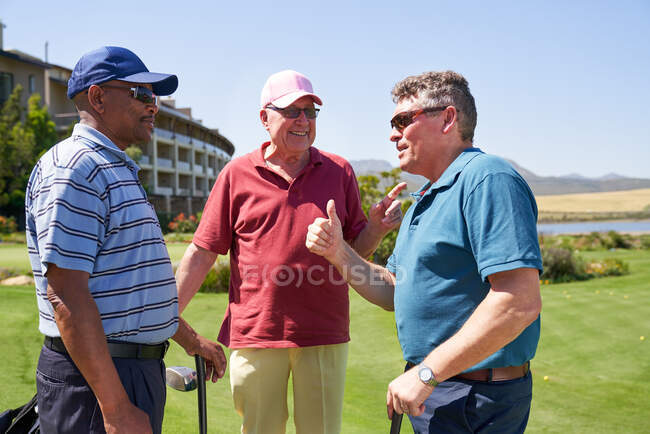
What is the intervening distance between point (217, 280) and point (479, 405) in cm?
1135

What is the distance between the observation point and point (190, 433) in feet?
14.9

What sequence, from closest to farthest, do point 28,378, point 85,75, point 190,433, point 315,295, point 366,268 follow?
point 85,75 → point 366,268 → point 315,295 → point 190,433 → point 28,378

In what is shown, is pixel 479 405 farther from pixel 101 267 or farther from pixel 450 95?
pixel 101 267

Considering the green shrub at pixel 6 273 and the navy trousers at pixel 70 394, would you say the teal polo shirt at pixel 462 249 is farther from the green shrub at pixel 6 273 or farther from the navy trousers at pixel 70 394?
the green shrub at pixel 6 273

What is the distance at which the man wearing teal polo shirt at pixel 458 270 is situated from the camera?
6.00ft

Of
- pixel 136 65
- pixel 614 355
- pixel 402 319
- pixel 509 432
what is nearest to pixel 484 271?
pixel 402 319

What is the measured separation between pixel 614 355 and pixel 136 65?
8181 millimetres

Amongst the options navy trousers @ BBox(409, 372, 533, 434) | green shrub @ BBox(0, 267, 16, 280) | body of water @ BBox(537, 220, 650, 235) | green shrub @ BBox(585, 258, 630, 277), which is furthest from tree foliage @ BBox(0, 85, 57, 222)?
navy trousers @ BBox(409, 372, 533, 434)

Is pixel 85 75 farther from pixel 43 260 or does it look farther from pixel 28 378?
pixel 28 378

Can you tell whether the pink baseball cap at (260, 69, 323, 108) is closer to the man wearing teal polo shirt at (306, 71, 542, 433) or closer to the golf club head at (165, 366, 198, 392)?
the man wearing teal polo shirt at (306, 71, 542, 433)

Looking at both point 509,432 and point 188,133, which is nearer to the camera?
point 509,432

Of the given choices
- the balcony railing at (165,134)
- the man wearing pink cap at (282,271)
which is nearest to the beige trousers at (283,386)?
the man wearing pink cap at (282,271)

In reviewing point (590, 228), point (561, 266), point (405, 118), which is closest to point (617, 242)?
point (561, 266)

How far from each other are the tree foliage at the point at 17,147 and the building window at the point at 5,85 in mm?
3613
